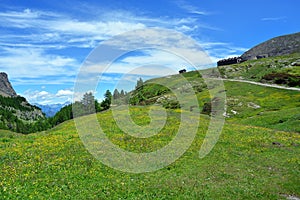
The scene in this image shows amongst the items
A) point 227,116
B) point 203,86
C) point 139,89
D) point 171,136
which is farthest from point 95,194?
point 139,89

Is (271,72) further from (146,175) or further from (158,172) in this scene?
(146,175)

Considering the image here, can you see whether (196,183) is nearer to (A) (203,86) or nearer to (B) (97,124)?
(B) (97,124)

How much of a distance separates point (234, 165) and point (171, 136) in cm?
1069

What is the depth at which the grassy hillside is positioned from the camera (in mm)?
18031

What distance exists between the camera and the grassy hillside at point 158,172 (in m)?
18.0

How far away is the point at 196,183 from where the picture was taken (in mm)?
20516

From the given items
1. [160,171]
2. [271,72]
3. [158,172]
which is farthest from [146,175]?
[271,72]

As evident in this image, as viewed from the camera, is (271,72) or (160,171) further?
(271,72)

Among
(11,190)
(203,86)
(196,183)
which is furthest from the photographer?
(203,86)

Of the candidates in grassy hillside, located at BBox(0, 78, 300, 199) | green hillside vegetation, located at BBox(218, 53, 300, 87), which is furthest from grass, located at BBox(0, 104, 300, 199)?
green hillside vegetation, located at BBox(218, 53, 300, 87)

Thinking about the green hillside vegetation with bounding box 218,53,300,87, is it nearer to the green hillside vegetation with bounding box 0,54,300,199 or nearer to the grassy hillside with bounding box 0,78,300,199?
the green hillside vegetation with bounding box 0,54,300,199

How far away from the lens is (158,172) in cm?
2283

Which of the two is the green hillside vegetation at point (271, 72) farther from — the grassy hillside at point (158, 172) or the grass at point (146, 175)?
the grass at point (146, 175)

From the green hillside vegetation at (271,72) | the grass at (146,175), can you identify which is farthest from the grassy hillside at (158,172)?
the green hillside vegetation at (271,72)
